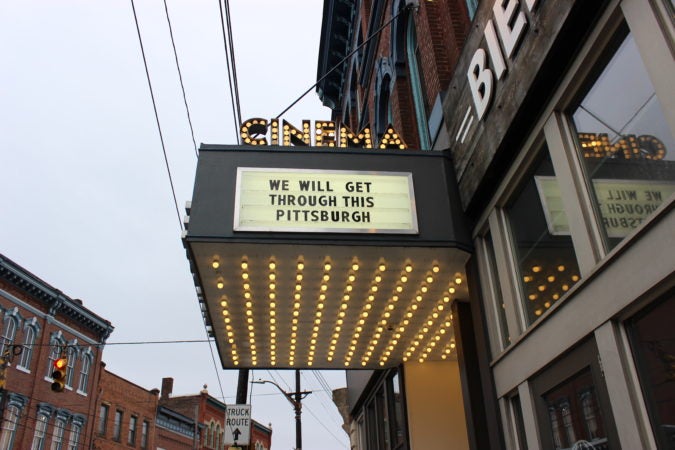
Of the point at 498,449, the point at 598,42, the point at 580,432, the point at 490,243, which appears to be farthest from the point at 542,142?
the point at 498,449

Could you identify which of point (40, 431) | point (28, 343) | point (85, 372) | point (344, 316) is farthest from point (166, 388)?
point (344, 316)

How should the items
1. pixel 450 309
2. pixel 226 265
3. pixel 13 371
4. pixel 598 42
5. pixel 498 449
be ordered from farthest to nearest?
pixel 13 371 < pixel 450 309 < pixel 226 265 < pixel 498 449 < pixel 598 42

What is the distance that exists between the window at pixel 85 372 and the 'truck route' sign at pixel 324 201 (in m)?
32.4

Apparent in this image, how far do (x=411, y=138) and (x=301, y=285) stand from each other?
6825 millimetres

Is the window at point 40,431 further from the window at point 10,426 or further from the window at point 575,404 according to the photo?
the window at point 575,404

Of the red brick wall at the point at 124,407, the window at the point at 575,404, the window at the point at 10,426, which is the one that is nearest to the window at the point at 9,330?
the window at the point at 10,426

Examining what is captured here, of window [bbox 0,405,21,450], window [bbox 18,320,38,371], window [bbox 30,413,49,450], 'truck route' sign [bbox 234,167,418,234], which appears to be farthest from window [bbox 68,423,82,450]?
'truck route' sign [bbox 234,167,418,234]

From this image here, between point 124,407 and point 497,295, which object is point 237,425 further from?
point 124,407

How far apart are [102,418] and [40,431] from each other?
600cm

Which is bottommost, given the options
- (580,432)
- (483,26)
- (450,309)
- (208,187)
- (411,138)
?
(580,432)

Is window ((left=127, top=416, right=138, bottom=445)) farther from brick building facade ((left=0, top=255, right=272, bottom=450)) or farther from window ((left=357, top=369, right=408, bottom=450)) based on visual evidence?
window ((left=357, top=369, right=408, bottom=450))

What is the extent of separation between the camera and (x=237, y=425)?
50.1 ft

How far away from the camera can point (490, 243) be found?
8.84m

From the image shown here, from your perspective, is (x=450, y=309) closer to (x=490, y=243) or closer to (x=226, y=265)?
(x=490, y=243)
